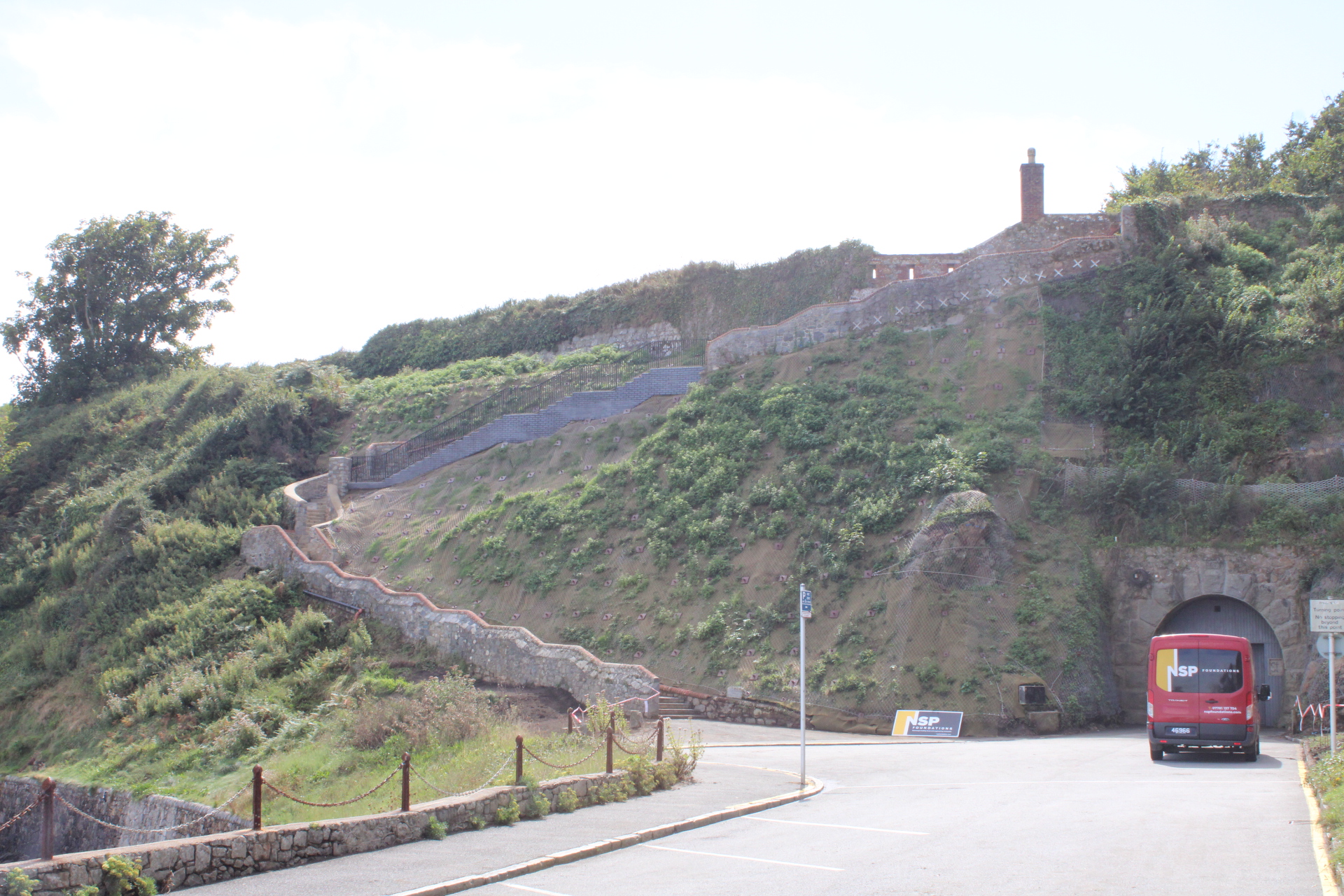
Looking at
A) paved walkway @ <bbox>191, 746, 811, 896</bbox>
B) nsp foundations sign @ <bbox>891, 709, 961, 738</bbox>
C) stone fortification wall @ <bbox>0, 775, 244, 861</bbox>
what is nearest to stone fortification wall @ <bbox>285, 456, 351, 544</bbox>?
stone fortification wall @ <bbox>0, 775, 244, 861</bbox>

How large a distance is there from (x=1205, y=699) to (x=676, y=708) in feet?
34.3

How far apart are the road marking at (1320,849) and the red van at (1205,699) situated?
2.65 m

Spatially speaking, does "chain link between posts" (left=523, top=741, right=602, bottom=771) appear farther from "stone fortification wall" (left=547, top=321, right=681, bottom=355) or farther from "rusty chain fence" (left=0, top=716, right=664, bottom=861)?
"stone fortification wall" (left=547, top=321, right=681, bottom=355)

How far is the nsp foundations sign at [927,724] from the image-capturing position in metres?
21.1

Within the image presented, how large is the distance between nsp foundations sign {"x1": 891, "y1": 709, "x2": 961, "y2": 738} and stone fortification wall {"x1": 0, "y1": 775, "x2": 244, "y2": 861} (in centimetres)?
1255

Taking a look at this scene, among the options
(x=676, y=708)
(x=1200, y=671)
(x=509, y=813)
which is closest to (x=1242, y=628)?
(x=1200, y=671)

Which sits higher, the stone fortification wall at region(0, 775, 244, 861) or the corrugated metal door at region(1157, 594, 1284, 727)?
the corrugated metal door at region(1157, 594, 1284, 727)

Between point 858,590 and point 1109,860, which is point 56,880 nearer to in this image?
point 1109,860

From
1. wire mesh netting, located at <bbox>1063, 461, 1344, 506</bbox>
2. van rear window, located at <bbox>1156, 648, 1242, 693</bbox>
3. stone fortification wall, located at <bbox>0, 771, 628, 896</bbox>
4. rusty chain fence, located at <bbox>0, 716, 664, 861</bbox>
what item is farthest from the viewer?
wire mesh netting, located at <bbox>1063, 461, 1344, 506</bbox>

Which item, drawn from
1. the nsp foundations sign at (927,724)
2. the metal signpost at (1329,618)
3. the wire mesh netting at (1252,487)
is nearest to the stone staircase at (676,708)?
the nsp foundations sign at (927,724)

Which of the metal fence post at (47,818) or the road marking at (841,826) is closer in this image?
the metal fence post at (47,818)

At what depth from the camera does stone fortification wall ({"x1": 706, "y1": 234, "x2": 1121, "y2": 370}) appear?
32.4 m

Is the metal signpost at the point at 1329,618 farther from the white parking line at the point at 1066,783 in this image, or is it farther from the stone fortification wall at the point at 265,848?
the stone fortification wall at the point at 265,848

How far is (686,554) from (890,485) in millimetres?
5458
